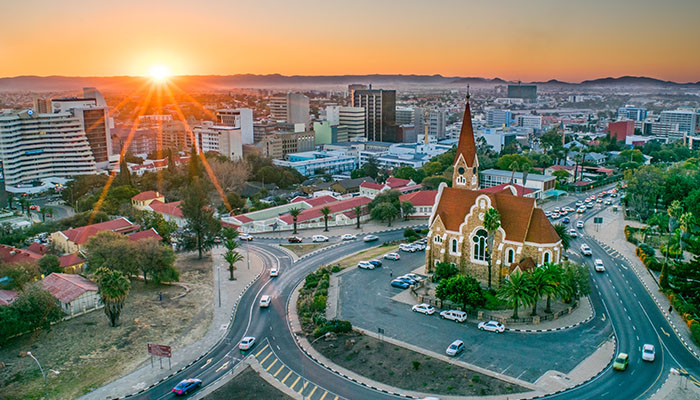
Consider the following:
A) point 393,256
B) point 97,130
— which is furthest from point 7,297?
point 97,130

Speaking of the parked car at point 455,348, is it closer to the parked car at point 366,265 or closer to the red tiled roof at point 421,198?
the parked car at point 366,265

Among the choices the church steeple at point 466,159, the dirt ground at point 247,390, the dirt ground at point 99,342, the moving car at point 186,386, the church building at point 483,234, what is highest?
the church steeple at point 466,159

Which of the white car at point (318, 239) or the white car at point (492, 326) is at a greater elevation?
the white car at point (492, 326)

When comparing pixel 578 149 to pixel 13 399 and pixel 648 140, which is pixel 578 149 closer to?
pixel 648 140

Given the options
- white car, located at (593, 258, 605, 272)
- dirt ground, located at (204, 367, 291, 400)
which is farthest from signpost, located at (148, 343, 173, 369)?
white car, located at (593, 258, 605, 272)

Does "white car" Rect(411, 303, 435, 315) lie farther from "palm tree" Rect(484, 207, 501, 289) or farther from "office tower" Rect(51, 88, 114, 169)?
"office tower" Rect(51, 88, 114, 169)

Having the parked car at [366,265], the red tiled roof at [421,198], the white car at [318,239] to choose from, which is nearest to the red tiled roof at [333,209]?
the red tiled roof at [421,198]
